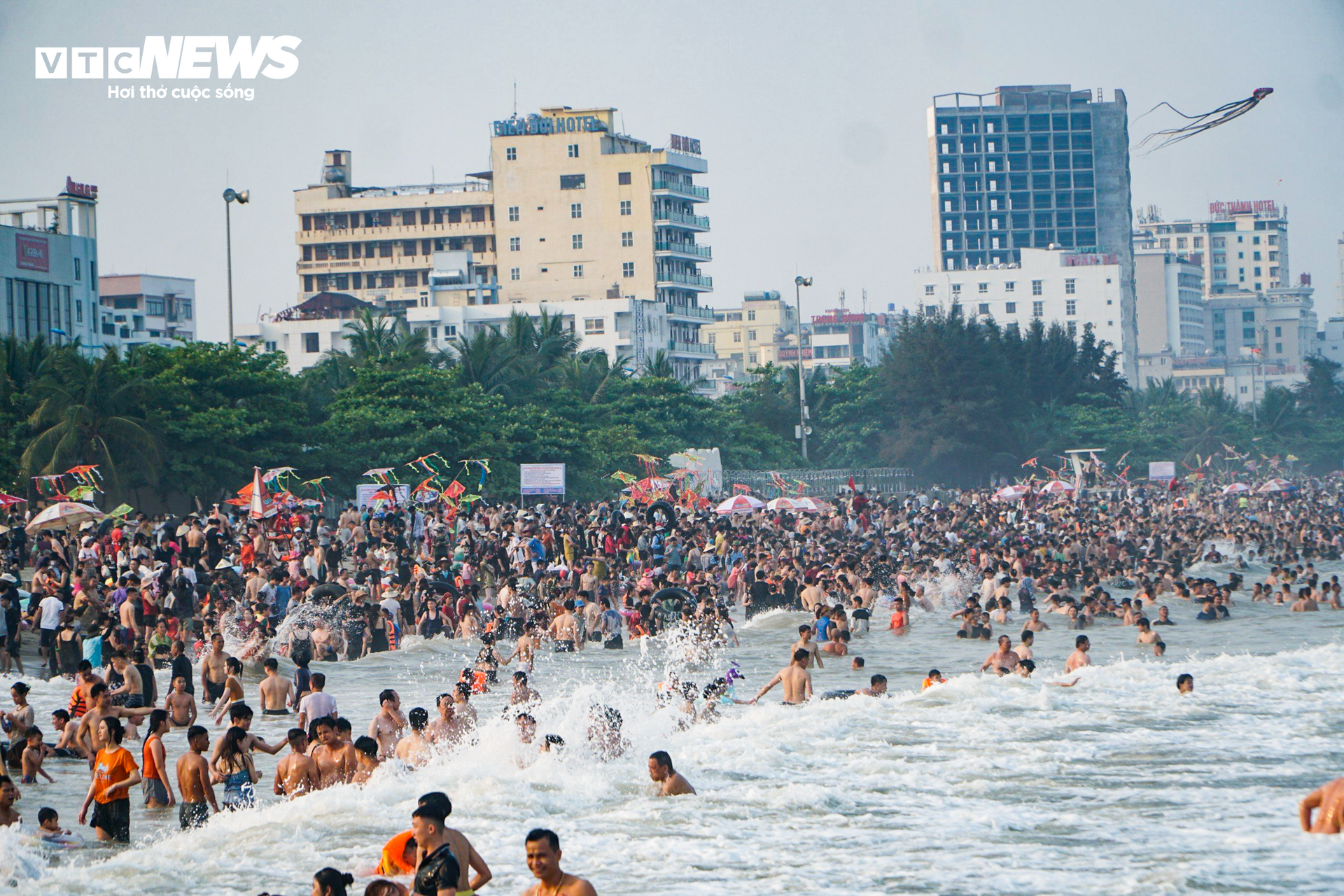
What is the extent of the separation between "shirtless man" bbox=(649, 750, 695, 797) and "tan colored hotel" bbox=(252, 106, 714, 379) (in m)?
71.5

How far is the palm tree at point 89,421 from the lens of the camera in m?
30.2

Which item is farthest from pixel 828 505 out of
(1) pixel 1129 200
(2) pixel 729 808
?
(1) pixel 1129 200

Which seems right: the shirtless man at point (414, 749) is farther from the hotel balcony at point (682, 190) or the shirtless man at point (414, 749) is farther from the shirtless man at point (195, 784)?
the hotel balcony at point (682, 190)

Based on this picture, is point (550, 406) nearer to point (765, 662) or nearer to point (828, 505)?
point (828, 505)

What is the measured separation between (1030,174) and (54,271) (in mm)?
117518

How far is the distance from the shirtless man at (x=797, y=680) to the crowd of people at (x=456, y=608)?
32 millimetres

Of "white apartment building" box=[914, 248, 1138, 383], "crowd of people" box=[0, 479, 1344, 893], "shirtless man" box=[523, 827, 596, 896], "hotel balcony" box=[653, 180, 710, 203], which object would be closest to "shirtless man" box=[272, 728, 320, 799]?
"crowd of people" box=[0, 479, 1344, 893]

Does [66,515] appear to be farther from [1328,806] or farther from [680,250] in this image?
[680,250]

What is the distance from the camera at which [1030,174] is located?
155m

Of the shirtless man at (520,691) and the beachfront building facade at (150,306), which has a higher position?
the beachfront building facade at (150,306)

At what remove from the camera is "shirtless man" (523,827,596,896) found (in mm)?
7727

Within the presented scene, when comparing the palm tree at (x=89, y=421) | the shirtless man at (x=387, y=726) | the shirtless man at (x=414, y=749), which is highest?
the palm tree at (x=89, y=421)

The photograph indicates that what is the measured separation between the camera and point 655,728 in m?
16.5

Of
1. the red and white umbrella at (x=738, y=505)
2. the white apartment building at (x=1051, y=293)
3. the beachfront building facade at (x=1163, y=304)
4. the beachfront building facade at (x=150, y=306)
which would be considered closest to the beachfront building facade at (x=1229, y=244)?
the beachfront building facade at (x=1163, y=304)
